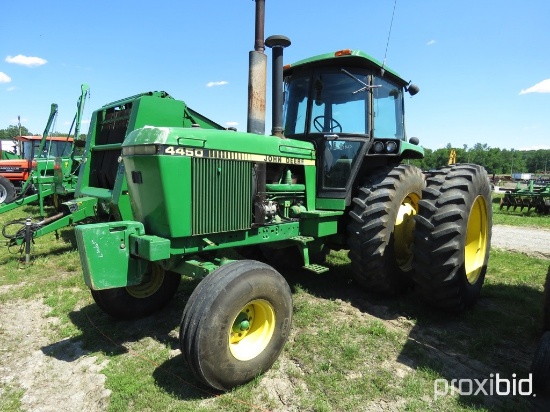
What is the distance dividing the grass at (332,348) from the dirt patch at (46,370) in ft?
0.23

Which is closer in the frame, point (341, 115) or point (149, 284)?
point (149, 284)

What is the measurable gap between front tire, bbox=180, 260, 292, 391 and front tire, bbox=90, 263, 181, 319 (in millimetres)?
1326

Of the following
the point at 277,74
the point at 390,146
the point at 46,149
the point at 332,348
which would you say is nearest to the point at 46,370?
the point at 332,348

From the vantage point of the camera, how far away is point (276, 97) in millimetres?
4023

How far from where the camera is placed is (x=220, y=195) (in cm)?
328

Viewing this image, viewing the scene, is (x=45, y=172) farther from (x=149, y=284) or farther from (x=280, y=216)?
(x=280, y=216)

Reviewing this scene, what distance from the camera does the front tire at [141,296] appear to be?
3674 millimetres

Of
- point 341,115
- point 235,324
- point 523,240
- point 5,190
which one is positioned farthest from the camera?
point 5,190

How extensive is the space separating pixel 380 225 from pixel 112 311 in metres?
2.71

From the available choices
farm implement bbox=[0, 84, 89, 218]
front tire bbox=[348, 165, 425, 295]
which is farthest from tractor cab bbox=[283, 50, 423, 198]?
farm implement bbox=[0, 84, 89, 218]

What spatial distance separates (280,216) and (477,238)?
2.43m

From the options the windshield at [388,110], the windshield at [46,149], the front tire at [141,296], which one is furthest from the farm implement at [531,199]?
the windshield at [46,149]

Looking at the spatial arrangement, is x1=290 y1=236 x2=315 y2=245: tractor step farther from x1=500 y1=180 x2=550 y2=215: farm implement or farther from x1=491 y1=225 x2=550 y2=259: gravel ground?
x1=500 y1=180 x2=550 y2=215: farm implement

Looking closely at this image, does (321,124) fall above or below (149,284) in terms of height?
above
